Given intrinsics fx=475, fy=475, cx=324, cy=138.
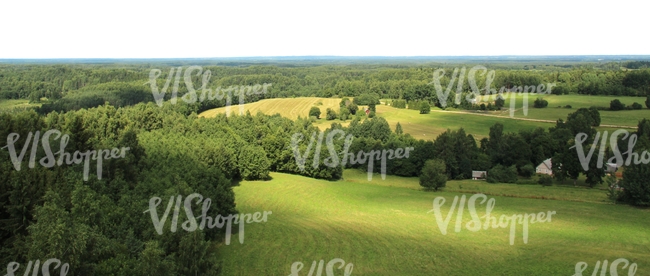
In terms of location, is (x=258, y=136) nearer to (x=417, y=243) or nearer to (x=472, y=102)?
(x=417, y=243)

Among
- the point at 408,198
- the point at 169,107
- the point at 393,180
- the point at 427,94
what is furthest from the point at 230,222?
the point at 427,94

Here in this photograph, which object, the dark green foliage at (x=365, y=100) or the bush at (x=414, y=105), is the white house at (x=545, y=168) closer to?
the bush at (x=414, y=105)
